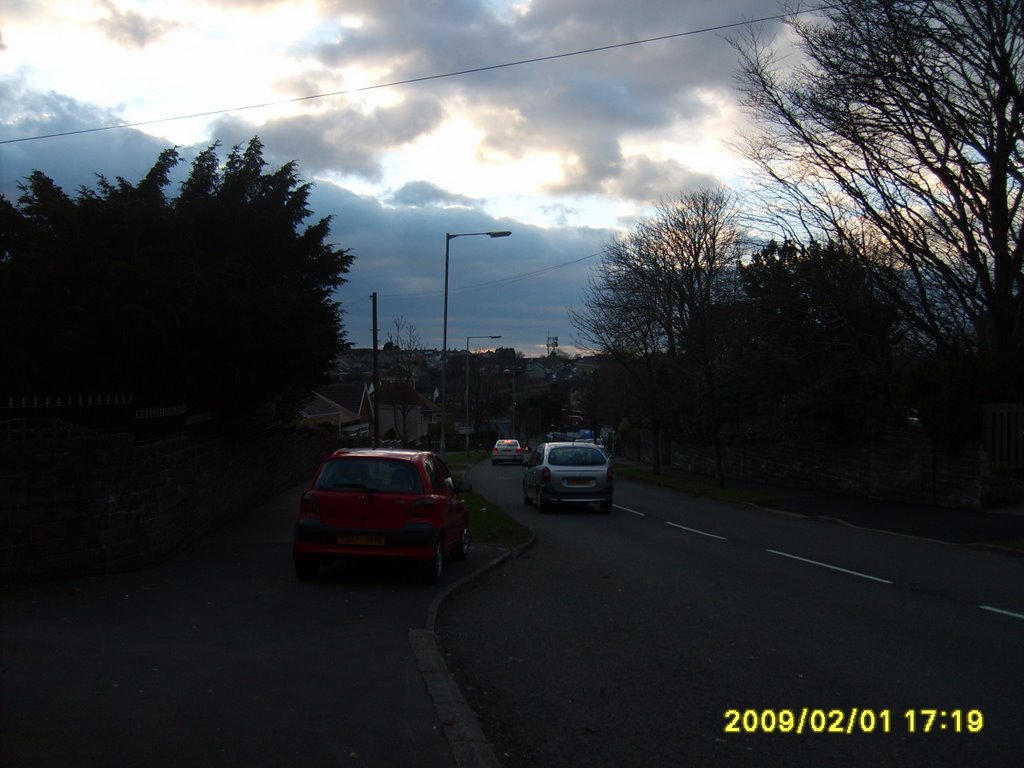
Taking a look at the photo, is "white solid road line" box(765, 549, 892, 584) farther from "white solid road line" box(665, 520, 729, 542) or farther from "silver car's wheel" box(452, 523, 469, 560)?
"silver car's wheel" box(452, 523, 469, 560)

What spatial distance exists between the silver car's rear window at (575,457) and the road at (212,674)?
1226cm

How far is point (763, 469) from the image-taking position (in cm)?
3231

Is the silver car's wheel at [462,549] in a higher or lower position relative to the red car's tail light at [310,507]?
lower

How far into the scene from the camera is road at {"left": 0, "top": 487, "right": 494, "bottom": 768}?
495 centimetres

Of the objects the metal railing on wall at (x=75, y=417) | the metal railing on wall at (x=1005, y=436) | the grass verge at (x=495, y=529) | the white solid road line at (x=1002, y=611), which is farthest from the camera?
the metal railing on wall at (x=1005, y=436)

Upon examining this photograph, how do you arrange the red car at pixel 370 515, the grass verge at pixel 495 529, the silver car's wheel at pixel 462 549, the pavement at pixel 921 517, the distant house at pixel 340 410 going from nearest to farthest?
the red car at pixel 370 515, the silver car's wheel at pixel 462 549, the grass verge at pixel 495 529, the pavement at pixel 921 517, the distant house at pixel 340 410

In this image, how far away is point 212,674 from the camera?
6.42 meters

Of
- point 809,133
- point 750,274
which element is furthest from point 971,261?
point 750,274

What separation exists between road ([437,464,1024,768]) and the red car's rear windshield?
1374 millimetres

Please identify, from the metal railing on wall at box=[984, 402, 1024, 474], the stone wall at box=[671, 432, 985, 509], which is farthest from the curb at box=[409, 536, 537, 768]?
the stone wall at box=[671, 432, 985, 509]

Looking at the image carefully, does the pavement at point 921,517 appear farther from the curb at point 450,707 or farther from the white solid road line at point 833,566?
the curb at point 450,707

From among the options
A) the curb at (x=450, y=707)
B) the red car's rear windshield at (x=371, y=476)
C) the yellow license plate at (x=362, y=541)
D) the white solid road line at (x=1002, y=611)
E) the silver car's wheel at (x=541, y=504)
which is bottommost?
the silver car's wheel at (x=541, y=504)

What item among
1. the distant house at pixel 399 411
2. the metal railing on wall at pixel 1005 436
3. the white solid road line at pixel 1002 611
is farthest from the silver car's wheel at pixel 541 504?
the distant house at pixel 399 411

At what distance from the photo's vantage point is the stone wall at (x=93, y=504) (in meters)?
9.28
